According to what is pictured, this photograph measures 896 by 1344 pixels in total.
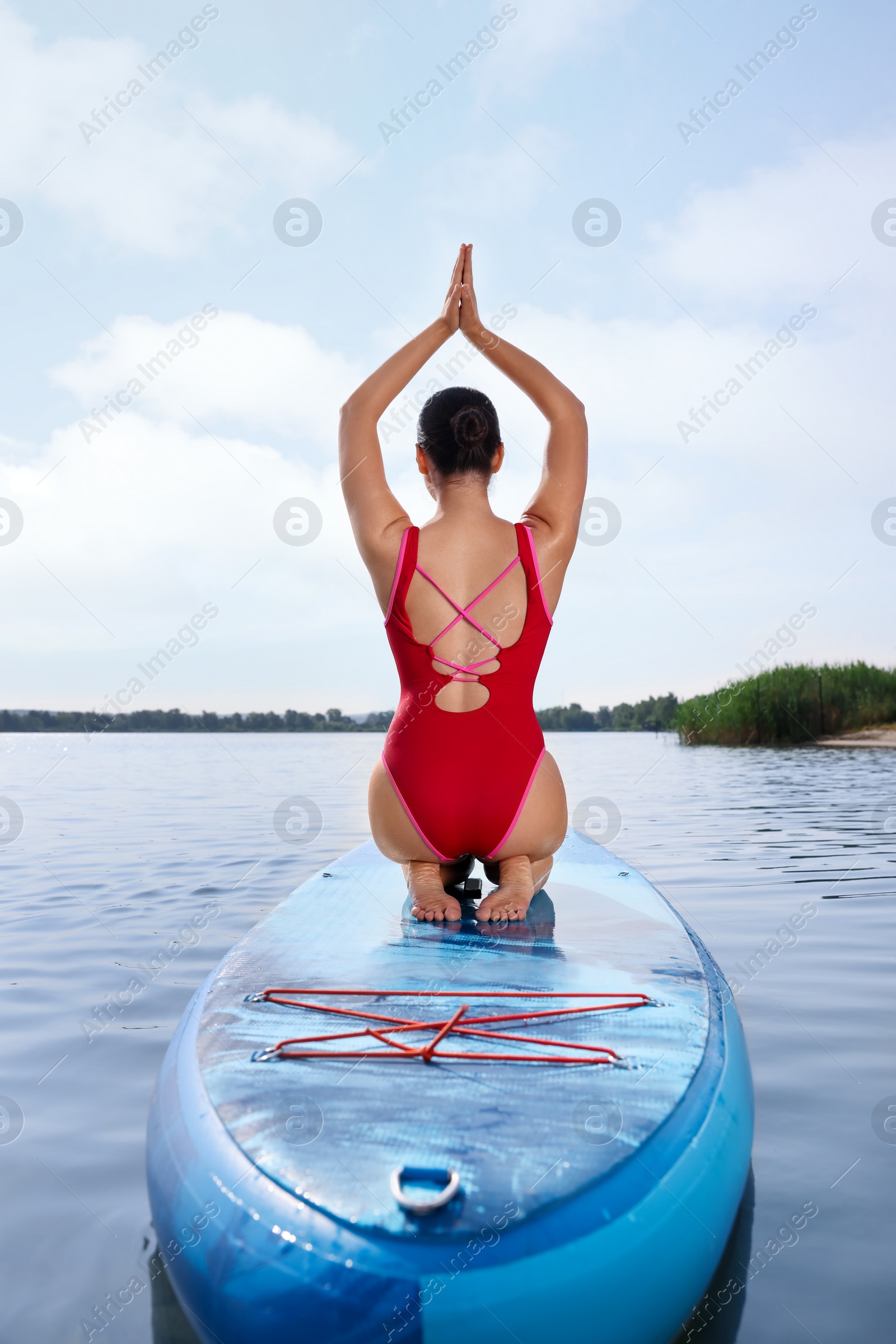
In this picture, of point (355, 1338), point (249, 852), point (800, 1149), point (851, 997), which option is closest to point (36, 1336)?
point (355, 1338)

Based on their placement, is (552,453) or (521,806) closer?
(521,806)

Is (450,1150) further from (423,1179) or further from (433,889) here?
(433,889)

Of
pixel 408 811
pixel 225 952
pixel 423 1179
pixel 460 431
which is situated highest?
pixel 460 431

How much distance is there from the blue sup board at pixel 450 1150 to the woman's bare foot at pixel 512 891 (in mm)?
364

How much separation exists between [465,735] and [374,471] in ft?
2.89

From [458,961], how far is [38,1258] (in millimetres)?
1139

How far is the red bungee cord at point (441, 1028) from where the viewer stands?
1612 mm

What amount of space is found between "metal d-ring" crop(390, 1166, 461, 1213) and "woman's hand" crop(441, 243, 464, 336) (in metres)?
2.67

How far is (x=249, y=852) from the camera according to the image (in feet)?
22.1

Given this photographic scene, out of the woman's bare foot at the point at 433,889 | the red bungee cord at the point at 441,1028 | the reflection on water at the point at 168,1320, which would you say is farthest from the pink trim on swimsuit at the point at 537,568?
the reflection on water at the point at 168,1320

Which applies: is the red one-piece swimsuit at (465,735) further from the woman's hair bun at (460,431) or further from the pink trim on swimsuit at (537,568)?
the woman's hair bun at (460,431)

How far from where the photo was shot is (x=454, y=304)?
120 inches

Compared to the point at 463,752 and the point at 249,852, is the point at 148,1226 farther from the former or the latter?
the point at 249,852

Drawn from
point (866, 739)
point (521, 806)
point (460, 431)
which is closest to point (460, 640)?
point (521, 806)
